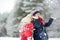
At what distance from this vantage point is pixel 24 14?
1918 millimetres

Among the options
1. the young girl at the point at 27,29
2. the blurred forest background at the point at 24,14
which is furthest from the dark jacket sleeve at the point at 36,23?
the blurred forest background at the point at 24,14

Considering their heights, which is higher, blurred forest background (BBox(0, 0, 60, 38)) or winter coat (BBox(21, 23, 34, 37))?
blurred forest background (BBox(0, 0, 60, 38))

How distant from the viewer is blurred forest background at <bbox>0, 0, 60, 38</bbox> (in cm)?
194

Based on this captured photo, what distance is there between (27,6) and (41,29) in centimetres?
49

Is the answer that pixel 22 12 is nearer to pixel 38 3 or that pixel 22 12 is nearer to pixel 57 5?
pixel 38 3

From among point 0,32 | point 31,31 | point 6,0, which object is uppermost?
point 6,0

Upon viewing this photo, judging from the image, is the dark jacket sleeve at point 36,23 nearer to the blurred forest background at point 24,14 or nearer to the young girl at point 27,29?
the young girl at point 27,29

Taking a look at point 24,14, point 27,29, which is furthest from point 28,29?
point 24,14

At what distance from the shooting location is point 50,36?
1926 mm

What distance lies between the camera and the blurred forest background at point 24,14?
1.94 m

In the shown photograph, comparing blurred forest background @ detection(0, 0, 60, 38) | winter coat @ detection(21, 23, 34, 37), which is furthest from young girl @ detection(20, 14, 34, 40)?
blurred forest background @ detection(0, 0, 60, 38)

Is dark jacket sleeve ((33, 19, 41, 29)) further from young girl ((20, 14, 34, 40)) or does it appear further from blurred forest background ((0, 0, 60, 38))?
blurred forest background ((0, 0, 60, 38))

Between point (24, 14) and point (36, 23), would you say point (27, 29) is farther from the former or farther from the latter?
point (24, 14)

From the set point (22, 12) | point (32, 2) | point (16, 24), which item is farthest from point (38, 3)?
point (16, 24)
